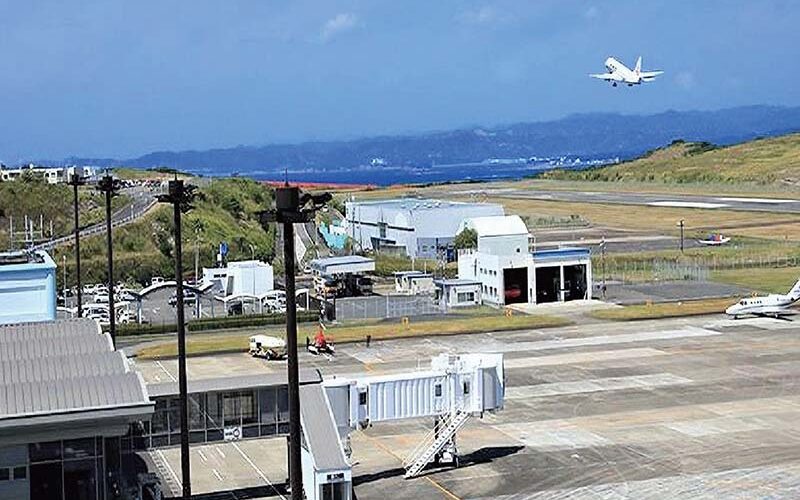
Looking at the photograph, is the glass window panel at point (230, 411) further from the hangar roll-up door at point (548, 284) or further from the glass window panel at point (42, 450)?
the hangar roll-up door at point (548, 284)

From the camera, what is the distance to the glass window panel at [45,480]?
32.9 meters

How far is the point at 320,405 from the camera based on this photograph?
39688 mm

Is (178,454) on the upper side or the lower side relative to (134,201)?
lower

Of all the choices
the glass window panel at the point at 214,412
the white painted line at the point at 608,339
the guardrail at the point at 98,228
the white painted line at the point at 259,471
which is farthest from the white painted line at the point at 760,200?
the glass window panel at the point at 214,412

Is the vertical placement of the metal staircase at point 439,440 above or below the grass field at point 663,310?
below

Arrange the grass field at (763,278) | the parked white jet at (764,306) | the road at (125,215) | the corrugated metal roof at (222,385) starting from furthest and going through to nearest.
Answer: the road at (125,215)
the grass field at (763,278)
the parked white jet at (764,306)
the corrugated metal roof at (222,385)

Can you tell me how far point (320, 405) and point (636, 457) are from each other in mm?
12881

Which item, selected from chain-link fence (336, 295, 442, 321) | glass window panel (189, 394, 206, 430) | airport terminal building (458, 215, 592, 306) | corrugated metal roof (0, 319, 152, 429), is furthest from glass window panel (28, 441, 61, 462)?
airport terminal building (458, 215, 592, 306)

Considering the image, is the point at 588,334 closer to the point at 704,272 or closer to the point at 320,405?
the point at 704,272

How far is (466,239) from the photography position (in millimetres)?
115875

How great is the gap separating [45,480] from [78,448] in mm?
1207

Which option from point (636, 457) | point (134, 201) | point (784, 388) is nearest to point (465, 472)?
point (636, 457)

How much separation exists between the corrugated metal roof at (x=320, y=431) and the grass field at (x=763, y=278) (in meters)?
61.8

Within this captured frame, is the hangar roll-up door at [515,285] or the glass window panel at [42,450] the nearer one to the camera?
the glass window panel at [42,450]
